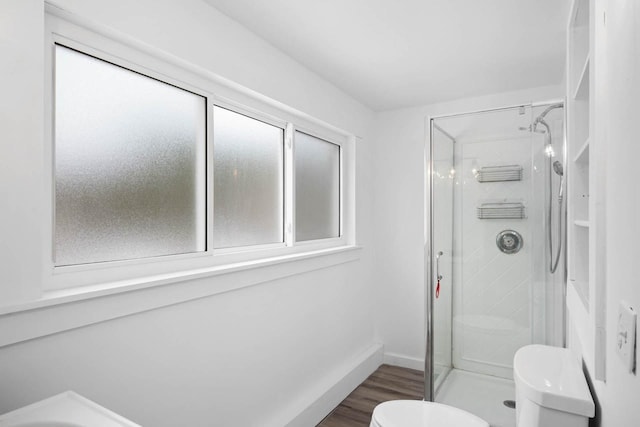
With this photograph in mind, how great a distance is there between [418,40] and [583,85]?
0.97m

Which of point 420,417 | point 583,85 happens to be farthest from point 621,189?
point 420,417

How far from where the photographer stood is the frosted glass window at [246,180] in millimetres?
2027

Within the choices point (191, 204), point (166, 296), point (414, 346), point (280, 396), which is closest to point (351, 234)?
point (414, 346)

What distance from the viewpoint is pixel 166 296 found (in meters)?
1.53

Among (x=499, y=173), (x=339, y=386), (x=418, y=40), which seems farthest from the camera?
(x=339, y=386)

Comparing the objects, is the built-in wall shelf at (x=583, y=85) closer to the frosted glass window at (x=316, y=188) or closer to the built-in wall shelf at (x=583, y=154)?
the built-in wall shelf at (x=583, y=154)

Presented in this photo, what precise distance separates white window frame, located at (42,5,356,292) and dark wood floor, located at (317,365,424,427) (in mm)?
1127

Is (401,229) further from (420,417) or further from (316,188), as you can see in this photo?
(420,417)

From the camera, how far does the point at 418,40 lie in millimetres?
2158

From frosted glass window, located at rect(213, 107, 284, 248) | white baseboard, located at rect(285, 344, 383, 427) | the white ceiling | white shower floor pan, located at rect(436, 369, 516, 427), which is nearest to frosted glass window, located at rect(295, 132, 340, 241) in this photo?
frosted glass window, located at rect(213, 107, 284, 248)

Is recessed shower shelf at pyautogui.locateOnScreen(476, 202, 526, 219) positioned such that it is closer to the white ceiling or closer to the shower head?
the shower head

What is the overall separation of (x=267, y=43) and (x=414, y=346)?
2798 mm

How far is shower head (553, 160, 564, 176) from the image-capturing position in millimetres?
2252

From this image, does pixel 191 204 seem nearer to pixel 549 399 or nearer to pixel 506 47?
pixel 549 399
